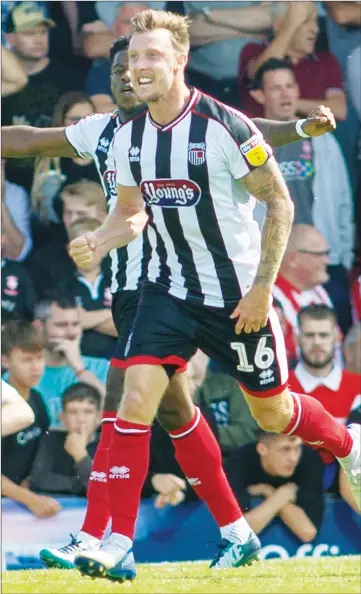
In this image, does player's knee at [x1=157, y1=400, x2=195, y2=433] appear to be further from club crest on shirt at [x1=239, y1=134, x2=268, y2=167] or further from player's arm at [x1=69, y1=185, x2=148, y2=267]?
club crest on shirt at [x1=239, y1=134, x2=268, y2=167]

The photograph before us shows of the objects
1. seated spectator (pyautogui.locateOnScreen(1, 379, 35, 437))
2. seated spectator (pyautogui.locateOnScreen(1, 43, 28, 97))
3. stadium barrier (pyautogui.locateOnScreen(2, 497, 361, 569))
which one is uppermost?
seated spectator (pyautogui.locateOnScreen(1, 43, 28, 97))

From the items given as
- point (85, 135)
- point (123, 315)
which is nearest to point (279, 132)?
point (85, 135)

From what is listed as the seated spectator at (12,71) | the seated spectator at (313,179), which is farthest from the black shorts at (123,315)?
the seated spectator at (12,71)

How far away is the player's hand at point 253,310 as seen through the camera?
596 cm

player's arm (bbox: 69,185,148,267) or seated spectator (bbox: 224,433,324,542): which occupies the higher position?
player's arm (bbox: 69,185,148,267)

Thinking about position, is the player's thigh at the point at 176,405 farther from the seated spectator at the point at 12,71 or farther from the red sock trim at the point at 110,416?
the seated spectator at the point at 12,71

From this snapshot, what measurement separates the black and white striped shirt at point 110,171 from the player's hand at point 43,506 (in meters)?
2.97

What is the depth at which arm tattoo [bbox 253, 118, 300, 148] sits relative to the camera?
6746 mm

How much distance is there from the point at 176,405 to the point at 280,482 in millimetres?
3529

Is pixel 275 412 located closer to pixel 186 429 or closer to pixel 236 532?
pixel 186 429

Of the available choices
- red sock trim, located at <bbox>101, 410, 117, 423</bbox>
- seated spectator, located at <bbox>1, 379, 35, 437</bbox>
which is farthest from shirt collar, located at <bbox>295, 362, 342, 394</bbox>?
seated spectator, located at <bbox>1, 379, 35, 437</bbox>

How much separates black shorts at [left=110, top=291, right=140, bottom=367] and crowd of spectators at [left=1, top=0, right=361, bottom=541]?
272 centimetres

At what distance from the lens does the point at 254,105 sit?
10156 millimetres

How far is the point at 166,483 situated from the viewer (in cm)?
982
